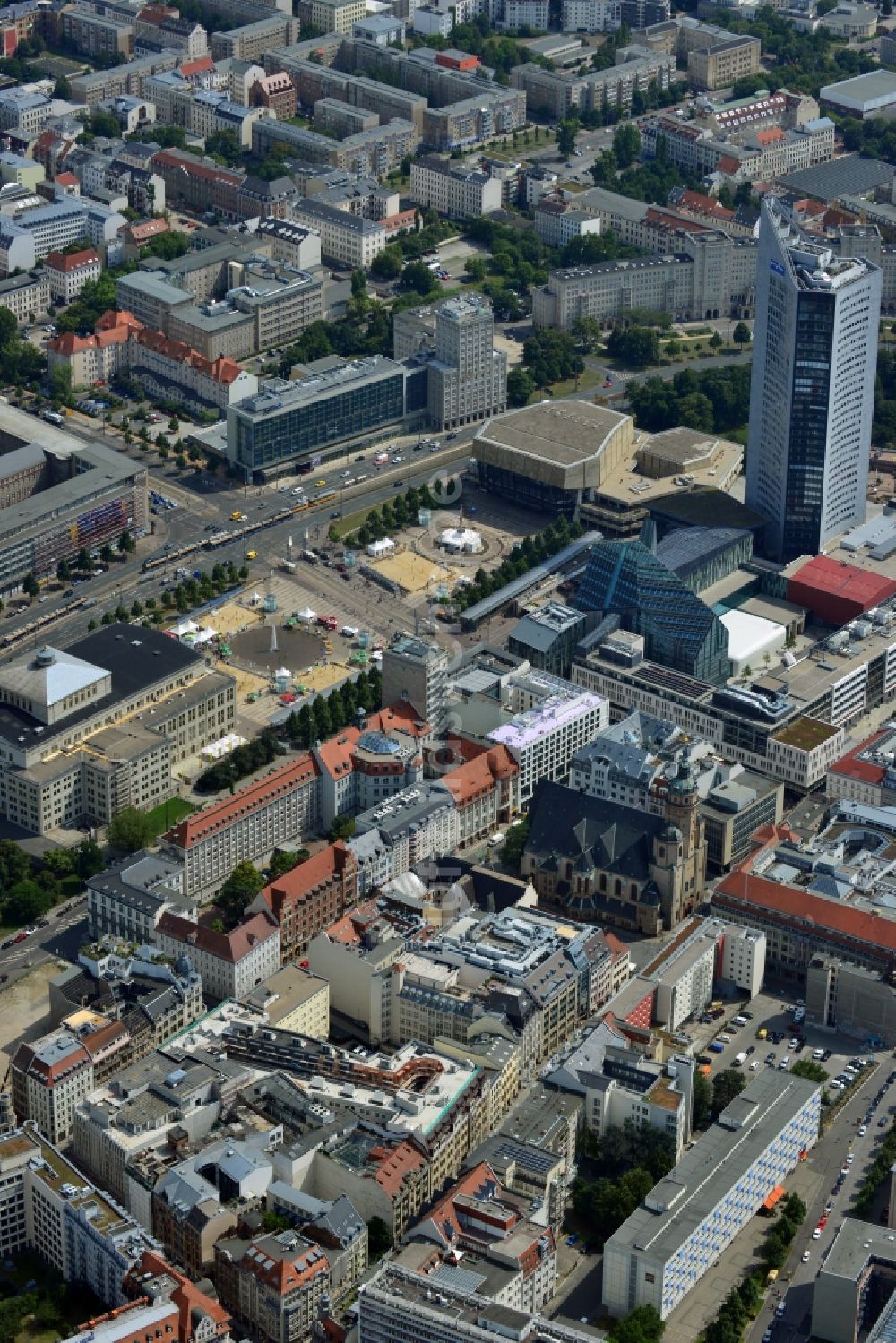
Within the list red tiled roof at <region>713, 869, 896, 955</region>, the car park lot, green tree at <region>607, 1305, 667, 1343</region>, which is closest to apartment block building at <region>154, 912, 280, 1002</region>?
the car park lot

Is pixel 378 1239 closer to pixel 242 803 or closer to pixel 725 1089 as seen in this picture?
pixel 725 1089

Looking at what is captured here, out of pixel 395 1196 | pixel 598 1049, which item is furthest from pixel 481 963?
pixel 395 1196

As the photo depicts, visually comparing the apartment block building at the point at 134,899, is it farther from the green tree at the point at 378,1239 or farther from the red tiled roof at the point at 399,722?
the green tree at the point at 378,1239

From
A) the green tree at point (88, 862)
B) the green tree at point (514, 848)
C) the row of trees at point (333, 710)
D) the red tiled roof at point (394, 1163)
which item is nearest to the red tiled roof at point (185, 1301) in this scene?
the red tiled roof at point (394, 1163)

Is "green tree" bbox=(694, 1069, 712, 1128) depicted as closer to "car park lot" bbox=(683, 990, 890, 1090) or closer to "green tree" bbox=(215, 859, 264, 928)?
"car park lot" bbox=(683, 990, 890, 1090)

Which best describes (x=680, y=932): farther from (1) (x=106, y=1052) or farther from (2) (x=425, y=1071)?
(1) (x=106, y=1052)
